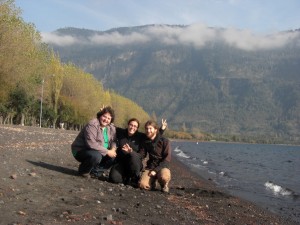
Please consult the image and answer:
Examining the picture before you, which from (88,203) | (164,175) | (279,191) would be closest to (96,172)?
(164,175)

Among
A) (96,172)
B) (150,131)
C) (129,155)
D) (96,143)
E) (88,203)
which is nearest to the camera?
(88,203)

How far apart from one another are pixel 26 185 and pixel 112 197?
1864mm

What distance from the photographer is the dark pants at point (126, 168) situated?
11672 millimetres

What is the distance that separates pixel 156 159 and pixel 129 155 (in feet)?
2.51

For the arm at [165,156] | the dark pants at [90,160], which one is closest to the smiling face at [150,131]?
the arm at [165,156]

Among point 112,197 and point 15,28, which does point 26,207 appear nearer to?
point 112,197

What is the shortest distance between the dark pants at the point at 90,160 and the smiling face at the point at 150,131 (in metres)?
1.39

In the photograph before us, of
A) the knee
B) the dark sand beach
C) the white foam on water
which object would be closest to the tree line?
the white foam on water

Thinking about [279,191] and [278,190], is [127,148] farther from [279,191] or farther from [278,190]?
[278,190]

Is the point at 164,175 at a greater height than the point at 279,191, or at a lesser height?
greater

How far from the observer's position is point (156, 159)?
11.9 m

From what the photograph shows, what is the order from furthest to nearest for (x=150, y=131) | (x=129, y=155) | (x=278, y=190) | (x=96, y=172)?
(x=278, y=190) → (x=96, y=172) → (x=129, y=155) → (x=150, y=131)

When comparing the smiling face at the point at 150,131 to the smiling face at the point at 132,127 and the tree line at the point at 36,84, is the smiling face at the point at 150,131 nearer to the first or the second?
the smiling face at the point at 132,127

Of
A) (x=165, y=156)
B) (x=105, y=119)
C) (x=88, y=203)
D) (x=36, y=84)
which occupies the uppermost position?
(x=36, y=84)
